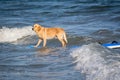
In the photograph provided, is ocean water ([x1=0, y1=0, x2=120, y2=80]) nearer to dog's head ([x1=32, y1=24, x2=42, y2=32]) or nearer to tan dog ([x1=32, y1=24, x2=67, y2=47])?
tan dog ([x1=32, y1=24, x2=67, y2=47])

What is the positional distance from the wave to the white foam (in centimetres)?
533

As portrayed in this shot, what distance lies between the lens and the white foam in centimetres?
1625

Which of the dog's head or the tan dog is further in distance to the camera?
the tan dog

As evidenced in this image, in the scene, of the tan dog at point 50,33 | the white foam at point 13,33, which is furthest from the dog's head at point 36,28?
the white foam at point 13,33

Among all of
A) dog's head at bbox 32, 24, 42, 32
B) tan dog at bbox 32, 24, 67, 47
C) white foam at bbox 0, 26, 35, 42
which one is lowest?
white foam at bbox 0, 26, 35, 42

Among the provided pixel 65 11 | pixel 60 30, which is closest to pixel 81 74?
pixel 60 30

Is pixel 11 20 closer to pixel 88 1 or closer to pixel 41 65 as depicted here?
pixel 88 1

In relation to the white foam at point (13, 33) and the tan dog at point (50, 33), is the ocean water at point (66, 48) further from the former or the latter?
the tan dog at point (50, 33)

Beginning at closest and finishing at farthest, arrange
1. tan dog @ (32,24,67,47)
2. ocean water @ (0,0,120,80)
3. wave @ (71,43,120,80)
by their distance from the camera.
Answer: wave @ (71,43,120,80) < ocean water @ (0,0,120,80) < tan dog @ (32,24,67,47)

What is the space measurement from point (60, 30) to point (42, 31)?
0.67 meters

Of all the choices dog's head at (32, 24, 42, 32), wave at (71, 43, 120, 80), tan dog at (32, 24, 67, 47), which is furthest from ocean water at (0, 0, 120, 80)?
dog's head at (32, 24, 42, 32)

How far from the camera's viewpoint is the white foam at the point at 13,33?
16245 millimetres

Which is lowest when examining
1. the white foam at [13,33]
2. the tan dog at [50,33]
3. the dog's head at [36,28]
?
the white foam at [13,33]

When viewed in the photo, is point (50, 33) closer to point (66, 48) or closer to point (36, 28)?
point (36, 28)
